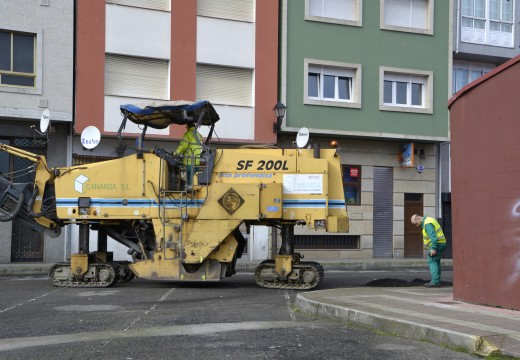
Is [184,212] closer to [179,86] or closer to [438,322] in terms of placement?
[438,322]

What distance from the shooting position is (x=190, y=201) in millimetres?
11680

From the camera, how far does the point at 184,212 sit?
11641 mm

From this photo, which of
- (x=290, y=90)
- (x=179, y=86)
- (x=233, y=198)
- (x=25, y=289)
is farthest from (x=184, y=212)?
(x=290, y=90)

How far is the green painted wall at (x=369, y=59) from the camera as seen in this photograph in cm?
2177

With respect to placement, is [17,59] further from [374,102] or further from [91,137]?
[374,102]

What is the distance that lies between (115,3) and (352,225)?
1062 cm

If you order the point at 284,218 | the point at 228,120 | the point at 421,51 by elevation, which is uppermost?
the point at 421,51

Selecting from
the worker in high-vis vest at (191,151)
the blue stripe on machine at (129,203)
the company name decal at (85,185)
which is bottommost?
the blue stripe on machine at (129,203)

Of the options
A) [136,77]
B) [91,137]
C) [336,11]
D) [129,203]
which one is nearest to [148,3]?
[136,77]

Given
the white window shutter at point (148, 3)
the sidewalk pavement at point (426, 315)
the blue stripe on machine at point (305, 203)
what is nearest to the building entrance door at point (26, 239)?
the white window shutter at point (148, 3)

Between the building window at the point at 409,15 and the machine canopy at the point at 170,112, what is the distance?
42.4 feet

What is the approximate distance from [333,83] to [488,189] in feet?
47.2

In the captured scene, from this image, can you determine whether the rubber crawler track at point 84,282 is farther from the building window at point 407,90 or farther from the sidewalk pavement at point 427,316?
the building window at point 407,90

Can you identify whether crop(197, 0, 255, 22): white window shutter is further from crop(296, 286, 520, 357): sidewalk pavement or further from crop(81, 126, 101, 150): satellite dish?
crop(296, 286, 520, 357): sidewalk pavement
